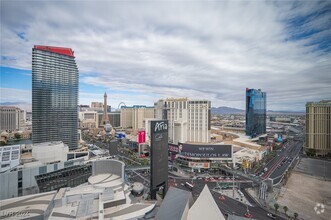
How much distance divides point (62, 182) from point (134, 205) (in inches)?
580

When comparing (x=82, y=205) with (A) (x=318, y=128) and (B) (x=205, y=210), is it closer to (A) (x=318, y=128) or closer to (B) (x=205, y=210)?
(B) (x=205, y=210)

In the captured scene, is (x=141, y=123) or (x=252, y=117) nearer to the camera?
(x=252, y=117)

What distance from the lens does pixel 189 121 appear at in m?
44.2

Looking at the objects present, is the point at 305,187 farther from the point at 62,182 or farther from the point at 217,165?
the point at 62,182

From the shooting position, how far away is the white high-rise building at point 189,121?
42094mm

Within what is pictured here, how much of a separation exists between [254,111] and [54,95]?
60444 millimetres

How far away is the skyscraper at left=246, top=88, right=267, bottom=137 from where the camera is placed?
198 ft

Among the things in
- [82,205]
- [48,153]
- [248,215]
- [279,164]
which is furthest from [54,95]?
[279,164]

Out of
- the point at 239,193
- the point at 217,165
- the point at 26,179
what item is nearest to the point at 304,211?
the point at 239,193

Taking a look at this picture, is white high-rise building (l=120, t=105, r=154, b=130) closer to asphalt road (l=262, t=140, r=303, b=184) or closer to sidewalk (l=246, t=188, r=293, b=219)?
asphalt road (l=262, t=140, r=303, b=184)

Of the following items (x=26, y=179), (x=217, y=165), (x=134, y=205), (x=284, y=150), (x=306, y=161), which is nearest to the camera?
(x=134, y=205)

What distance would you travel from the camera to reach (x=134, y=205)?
17.0 m

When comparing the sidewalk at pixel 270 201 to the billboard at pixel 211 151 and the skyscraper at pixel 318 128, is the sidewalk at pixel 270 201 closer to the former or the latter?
the billboard at pixel 211 151

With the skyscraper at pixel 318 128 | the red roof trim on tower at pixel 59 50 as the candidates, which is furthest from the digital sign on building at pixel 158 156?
the skyscraper at pixel 318 128
